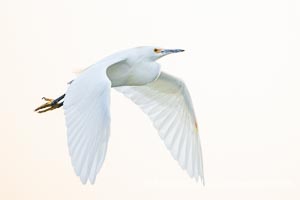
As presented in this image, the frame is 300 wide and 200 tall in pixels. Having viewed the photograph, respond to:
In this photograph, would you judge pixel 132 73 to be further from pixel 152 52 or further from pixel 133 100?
pixel 133 100

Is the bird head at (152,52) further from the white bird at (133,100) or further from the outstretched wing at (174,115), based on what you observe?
the outstretched wing at (174,115)

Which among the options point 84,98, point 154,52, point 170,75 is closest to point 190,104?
point 170,75

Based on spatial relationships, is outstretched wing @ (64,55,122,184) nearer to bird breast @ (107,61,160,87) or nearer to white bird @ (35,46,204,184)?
white bird @ (35,46,204,184)

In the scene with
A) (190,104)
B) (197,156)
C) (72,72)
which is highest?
(72,72)

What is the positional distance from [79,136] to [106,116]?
15 centimetres

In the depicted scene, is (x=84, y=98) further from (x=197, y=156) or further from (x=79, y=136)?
(x=197, y=156)

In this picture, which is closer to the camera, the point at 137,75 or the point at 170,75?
the point at 137,75

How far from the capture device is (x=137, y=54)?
3.75 metres

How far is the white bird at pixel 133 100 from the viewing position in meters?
2.98

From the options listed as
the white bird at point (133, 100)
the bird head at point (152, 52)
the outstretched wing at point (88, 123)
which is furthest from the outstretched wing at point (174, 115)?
the outstretched wing at point (88, 123)

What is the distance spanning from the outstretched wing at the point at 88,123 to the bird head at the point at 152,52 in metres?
0.50

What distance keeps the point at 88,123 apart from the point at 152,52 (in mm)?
885

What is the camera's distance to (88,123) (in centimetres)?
306

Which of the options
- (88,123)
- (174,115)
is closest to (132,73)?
(88,123)
